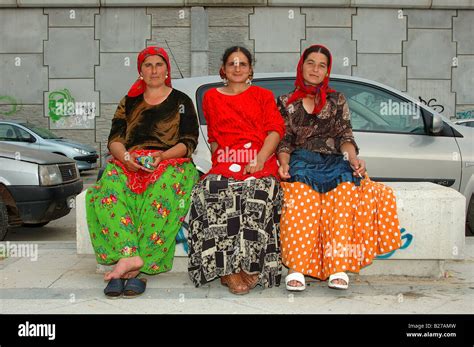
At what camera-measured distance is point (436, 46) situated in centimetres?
1543

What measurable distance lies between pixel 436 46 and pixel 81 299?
14.2 metres

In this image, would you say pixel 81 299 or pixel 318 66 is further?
pixel 318 66

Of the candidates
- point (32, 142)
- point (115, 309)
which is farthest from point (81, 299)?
point (32, 142)

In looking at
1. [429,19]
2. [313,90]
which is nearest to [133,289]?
[313,90]

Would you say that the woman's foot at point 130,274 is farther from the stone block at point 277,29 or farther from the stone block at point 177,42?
the stone block at point 277,29

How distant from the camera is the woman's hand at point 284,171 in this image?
3.90m

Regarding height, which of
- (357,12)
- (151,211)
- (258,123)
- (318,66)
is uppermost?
(357,12)

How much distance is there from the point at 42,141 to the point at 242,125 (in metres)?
9.72

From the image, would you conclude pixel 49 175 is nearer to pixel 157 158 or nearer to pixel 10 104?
pixel 157 158

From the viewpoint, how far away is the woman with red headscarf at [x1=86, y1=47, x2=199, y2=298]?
12.2 feet

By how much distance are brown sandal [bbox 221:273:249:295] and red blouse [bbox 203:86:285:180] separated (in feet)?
2.44

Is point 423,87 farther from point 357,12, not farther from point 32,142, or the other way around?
point 32,142

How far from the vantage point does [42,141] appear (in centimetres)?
1262

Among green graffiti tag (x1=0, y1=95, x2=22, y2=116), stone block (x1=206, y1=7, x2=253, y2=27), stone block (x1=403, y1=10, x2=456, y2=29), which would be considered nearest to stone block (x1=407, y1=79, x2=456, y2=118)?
stone block (x1=403, y1=10, x2=456, y2=29)
